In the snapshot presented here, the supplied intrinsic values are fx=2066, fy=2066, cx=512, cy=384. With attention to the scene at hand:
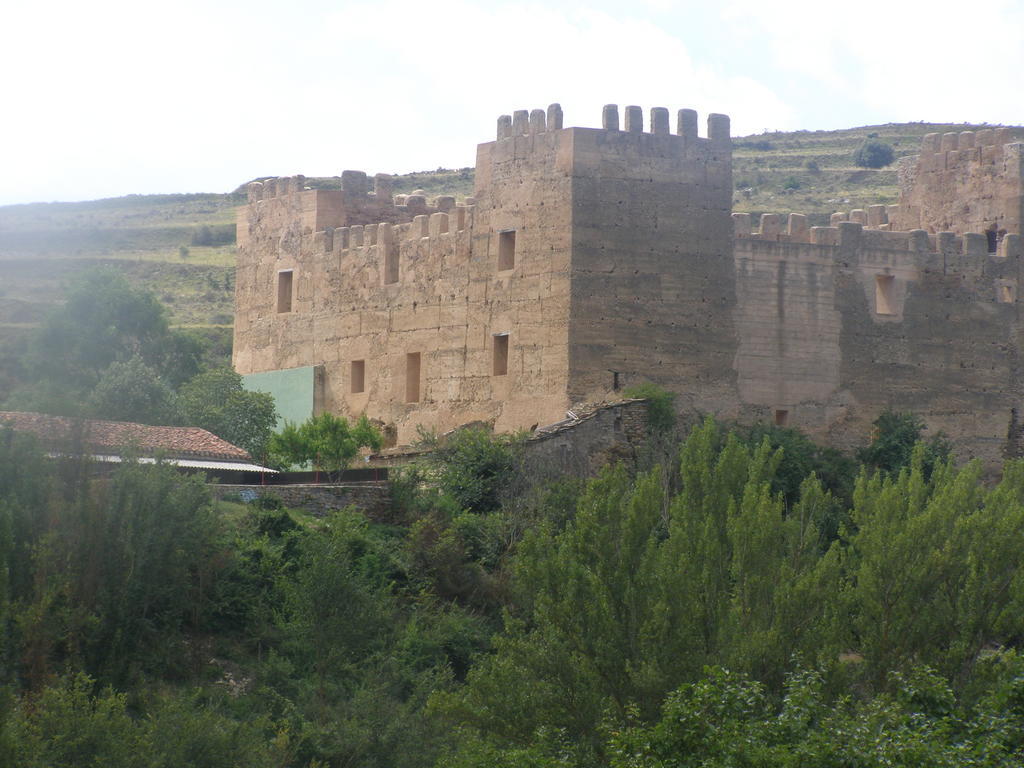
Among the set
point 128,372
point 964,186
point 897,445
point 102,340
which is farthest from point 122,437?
point 964,186

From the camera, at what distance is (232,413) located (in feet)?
115

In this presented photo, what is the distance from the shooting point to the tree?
33.0 meters

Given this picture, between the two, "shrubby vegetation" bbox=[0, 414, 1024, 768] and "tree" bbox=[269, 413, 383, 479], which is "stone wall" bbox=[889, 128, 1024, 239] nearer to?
"shrubby vegetation" bbox=[0, 414, 1024, 768]

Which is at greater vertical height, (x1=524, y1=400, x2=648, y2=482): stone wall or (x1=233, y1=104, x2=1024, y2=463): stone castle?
(x1=233, y1=104, x2=1024, y2=463): stone castle

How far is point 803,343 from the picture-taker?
3419 cm

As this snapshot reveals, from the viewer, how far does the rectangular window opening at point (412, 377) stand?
3516 cm

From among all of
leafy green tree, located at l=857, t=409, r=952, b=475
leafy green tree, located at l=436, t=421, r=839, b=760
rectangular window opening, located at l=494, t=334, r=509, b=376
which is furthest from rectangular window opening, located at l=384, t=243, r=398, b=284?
leafy green tree, located at l=436, t=421, r=839, b=760

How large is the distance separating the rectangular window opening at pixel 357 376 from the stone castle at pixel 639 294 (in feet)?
0.17

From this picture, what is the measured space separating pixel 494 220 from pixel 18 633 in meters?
12.6

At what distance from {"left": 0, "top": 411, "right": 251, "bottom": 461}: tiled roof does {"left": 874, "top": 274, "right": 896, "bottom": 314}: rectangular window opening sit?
434 inches

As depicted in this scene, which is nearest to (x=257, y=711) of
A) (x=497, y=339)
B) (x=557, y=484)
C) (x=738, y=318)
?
(x=557, y=484)

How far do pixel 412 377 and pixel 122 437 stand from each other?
6.69 metres

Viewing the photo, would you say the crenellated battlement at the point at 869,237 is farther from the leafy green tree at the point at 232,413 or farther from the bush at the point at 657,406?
the leafy green tree at the point at 232,413

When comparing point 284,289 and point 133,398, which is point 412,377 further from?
point 133,398
